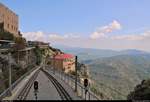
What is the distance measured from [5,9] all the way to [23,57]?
2913cm

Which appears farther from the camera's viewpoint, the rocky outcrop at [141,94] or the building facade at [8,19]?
the building facade at [8,19]

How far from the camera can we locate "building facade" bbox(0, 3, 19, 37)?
392 ft

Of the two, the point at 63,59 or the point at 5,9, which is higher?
the point at 5,9

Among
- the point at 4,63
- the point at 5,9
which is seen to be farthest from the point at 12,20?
the point at 4,63

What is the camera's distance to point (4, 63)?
228ft

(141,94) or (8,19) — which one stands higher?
(8,19)

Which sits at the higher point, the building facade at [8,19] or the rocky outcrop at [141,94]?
the building facade at [8,19]

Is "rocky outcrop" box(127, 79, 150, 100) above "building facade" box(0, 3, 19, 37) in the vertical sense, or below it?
below

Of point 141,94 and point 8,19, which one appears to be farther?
point 8,19

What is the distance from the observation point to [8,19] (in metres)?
128

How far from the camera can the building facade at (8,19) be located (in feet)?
392

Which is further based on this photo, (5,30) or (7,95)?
(5,30)

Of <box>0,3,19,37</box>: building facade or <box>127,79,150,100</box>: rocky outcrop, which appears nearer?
<box>127,79,150,100</box>: rocky outcrop

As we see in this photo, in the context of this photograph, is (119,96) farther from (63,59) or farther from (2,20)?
(63,59)
